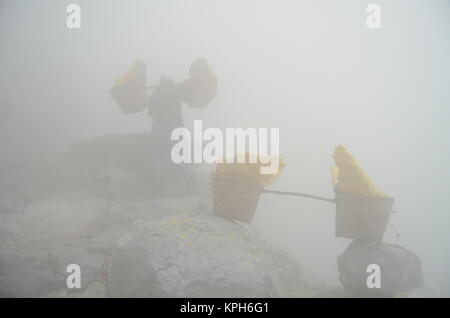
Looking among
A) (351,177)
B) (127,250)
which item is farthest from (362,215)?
(127,250)

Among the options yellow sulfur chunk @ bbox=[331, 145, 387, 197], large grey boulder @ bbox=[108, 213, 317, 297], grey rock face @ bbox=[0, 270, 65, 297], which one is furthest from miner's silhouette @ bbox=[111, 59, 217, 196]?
yellow sulfur chunk @ bbox=[331, 145, 387, 197]

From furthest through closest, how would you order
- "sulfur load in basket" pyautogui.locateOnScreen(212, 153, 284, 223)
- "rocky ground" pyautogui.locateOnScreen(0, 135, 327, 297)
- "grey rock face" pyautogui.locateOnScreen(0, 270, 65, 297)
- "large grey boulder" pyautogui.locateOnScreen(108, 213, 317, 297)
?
"sulfur load in basket" pyautogui.locateOnScreen(212, 153, 284, 223)
"grey rock face" pyautogui.locateOnScreen(0, 270, 65, 297)
"rocky ground" pyautogui.locateOnScreen(0, 135, 327, 297)
"large grey boulder" pyautogui.locateOnScreen(108, 213, 317, 297)

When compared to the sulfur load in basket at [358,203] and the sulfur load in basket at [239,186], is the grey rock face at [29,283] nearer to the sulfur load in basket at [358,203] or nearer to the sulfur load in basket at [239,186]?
the sulfur load in basket at [239,186]

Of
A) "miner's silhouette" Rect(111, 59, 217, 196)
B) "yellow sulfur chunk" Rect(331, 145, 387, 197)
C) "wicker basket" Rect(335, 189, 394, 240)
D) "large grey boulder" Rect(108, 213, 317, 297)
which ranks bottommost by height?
"large grey boulder" Rect(108, 213, 317, 297)

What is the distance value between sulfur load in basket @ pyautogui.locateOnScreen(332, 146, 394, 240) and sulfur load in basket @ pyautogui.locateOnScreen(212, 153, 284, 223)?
1162 mm

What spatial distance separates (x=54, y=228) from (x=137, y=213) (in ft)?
7.12

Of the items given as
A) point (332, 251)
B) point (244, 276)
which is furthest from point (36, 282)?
point (332, 251)

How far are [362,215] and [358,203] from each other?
0.23 m

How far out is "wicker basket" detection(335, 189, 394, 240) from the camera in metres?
4.93

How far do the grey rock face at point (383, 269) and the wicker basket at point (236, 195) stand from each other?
209 centimetres

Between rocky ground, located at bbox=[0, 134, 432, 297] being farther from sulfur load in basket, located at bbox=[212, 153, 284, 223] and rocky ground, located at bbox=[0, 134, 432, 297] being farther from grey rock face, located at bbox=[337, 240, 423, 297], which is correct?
sulfur load in basket, located at bbox=[212, 153, 284, 223]

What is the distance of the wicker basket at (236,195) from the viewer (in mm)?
5316

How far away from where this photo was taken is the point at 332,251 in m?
25.2
